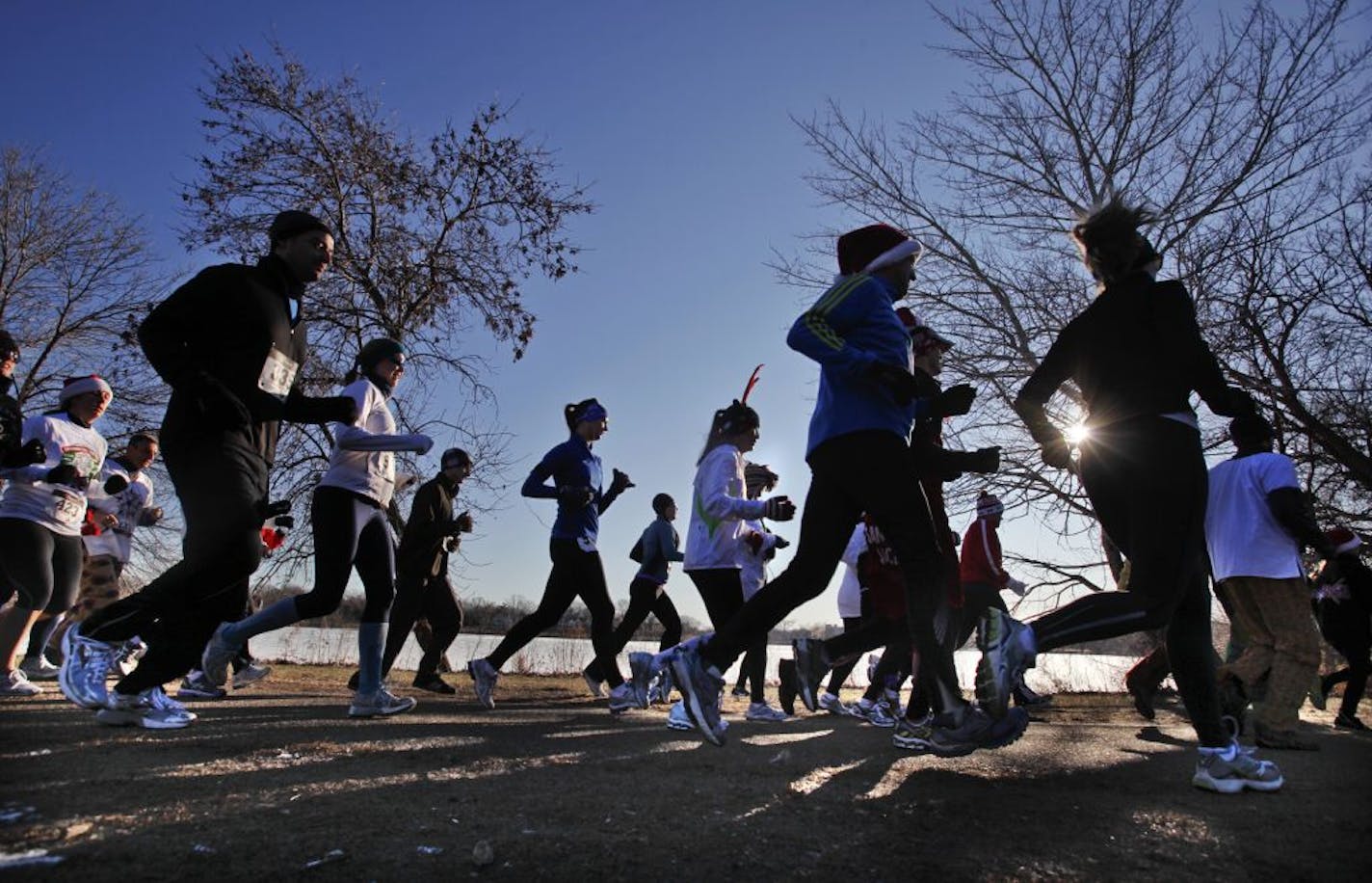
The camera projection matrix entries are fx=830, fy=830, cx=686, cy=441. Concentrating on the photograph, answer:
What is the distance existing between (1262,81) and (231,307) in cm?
1420

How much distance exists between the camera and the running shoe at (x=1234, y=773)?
9.77 ft

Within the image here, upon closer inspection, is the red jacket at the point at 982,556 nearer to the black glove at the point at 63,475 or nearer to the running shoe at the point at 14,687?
the black glove at the point at 63,475

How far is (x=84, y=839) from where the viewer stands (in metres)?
1.74

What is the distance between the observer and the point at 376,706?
4.79 m

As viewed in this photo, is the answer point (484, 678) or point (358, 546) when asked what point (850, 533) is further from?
point (484, 678)

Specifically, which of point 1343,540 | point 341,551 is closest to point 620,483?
point 341,551

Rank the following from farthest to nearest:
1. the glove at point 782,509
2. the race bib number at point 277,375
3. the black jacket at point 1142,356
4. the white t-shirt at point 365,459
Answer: the white t-shirt at point 365,459 → the glove at point 782,509 → the race bib number at point 277,375 → the black jacket at point 1142,356

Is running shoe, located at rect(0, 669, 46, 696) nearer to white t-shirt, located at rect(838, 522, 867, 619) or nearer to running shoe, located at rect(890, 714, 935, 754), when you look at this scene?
running shoe, located at rect(890, 714, 935, 754)

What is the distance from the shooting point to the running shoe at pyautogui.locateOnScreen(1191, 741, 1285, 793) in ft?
9.77

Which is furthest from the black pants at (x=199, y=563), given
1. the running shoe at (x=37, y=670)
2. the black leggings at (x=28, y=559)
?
the running shoe at (x=37, y=670)

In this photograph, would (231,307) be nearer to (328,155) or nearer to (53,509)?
(53,509)

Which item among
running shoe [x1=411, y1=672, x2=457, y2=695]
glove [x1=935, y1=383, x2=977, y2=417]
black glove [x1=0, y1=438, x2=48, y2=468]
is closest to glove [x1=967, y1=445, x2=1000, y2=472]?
glove [x1=935, y1=383, x2=977, y2=417]

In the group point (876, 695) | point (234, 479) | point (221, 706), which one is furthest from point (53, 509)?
point (876, 695)

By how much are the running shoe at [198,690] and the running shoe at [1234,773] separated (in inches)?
222
